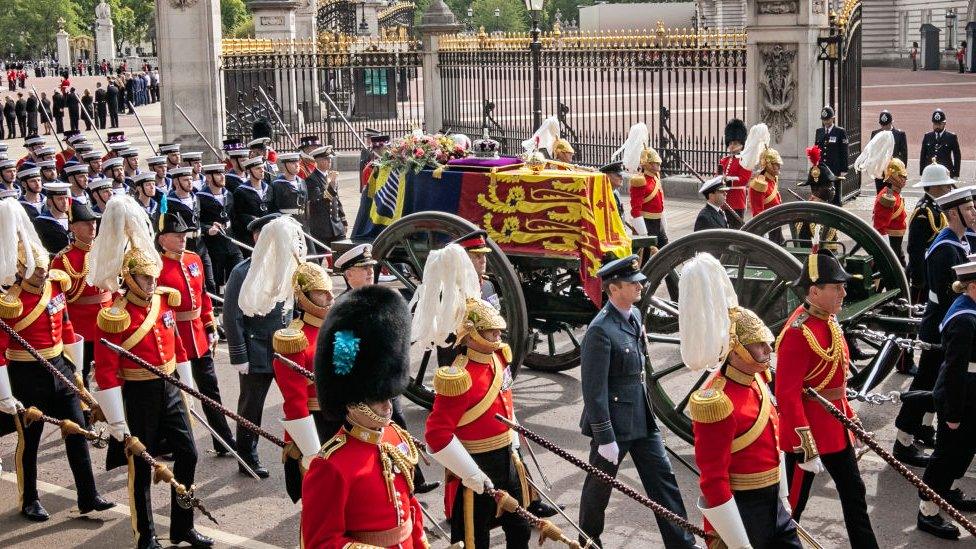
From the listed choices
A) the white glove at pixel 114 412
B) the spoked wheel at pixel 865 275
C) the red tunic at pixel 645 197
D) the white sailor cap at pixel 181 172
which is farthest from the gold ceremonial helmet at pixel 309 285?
the red tunic at pixel 645 197

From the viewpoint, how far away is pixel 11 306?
7172mm

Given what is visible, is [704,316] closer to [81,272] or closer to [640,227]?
[81,272]

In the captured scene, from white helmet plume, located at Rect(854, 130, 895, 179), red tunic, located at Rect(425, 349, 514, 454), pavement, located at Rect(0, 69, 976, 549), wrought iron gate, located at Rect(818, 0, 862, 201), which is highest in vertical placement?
wrought iron gate, located at Rect(818, 0, 862, 201)

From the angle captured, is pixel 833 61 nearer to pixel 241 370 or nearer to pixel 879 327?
pixel 879 327

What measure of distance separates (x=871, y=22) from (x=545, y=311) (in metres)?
50.1

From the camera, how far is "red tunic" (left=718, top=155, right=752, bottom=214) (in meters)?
12.1

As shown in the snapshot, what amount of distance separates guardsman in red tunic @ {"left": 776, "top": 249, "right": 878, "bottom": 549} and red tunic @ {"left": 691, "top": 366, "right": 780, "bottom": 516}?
530 mm

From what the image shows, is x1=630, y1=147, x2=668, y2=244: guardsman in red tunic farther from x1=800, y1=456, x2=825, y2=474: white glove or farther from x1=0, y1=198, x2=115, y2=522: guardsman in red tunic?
x1=800, y1=456, x2=825, y2=474: white glove

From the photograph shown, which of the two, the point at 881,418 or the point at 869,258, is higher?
the point at 869,258

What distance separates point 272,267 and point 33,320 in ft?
4.41

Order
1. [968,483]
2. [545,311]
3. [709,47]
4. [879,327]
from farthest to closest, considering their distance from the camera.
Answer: [709,47]
[545,311]
[879,327]
[968,483]

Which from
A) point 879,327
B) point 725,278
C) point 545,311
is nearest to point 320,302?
point 725,278

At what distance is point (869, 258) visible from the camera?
8.38 m

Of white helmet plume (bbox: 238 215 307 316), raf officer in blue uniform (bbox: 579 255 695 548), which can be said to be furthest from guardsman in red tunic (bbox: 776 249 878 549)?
white helmet plume (bbox: 238 215 307 316)
